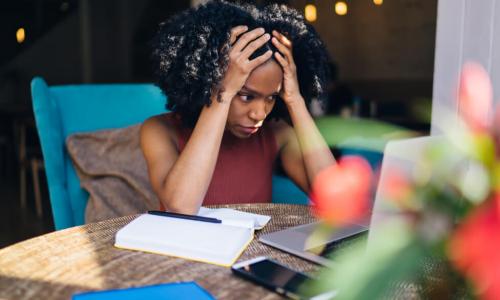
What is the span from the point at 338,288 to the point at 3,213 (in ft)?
14.7

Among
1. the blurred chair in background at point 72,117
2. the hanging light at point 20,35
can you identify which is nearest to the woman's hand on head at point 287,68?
the blurred chair in background at point 72,117

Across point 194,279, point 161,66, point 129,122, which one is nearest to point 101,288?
point 194,279

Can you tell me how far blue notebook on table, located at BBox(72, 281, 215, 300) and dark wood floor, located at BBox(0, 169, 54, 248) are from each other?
2.88m

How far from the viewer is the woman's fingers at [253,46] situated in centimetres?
136

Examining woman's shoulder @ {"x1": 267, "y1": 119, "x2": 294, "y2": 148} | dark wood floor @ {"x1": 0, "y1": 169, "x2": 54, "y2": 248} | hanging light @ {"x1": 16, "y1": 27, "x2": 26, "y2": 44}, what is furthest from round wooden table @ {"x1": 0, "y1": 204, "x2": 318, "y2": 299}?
hanging light @ {"x1": 16, "y1": 27, "x2": 26, "y2": 44}

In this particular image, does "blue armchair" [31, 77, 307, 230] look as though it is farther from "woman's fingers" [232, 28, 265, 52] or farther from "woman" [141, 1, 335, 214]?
"woman's fingers" [232, 28, 265, 52]

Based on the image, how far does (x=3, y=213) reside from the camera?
167 inches

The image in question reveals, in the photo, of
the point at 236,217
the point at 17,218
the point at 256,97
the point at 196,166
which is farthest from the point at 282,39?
the point at 17,218

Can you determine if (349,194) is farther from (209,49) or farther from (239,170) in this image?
(239,170)

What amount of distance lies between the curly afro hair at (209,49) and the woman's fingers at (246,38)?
0.09 feet

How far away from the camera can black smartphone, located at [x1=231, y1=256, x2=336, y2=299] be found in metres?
0.76

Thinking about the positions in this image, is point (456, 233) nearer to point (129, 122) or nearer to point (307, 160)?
point (307, 160)

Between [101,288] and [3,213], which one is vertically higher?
[101,288]

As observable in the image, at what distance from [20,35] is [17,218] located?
421 centimetres
